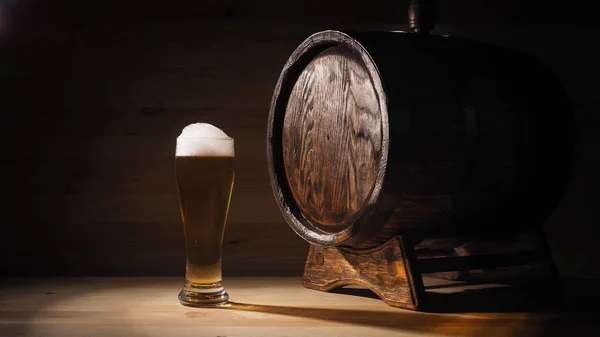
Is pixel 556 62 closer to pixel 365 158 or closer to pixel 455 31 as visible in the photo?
pixel 455 31

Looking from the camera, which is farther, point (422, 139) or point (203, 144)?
point (203, 144)

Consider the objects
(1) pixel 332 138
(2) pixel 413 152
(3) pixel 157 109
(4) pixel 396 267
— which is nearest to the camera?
(2) pixel 413 152

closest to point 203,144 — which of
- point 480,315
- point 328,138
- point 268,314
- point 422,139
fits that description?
point 328,138

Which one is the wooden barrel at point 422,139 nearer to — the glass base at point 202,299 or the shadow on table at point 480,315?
the shadow on table at point 480,315

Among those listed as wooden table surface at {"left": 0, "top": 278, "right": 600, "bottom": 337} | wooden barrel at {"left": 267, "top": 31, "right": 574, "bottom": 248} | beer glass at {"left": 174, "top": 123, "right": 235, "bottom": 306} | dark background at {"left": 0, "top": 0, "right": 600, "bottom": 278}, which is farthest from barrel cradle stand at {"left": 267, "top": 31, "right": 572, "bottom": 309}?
dark background at {"left": 0, "top": 0, "right": 600, "bottom": 278}

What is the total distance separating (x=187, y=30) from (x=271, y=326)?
1.31m

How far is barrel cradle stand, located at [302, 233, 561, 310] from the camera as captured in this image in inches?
76.9

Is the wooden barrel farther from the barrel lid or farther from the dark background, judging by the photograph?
the dark background

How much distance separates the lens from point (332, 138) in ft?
6.84

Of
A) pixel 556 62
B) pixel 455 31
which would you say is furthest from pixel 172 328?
pixel 556 62

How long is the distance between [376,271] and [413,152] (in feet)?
1.29

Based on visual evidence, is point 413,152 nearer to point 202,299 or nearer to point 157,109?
point 202,299

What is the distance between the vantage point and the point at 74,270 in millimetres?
2652

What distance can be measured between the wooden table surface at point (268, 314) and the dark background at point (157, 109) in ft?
0.96
